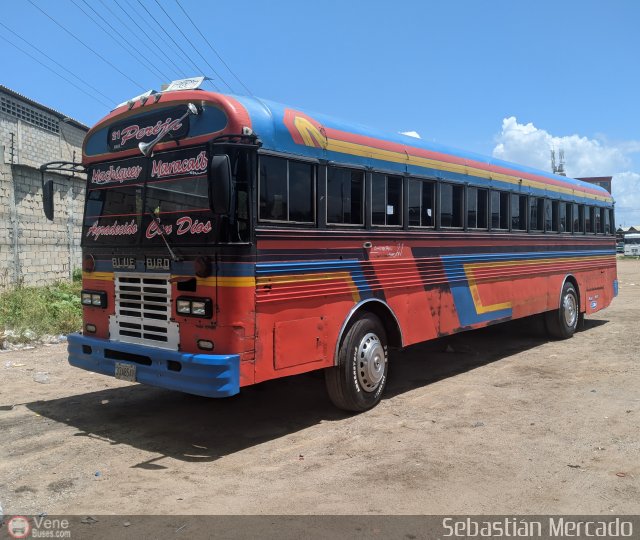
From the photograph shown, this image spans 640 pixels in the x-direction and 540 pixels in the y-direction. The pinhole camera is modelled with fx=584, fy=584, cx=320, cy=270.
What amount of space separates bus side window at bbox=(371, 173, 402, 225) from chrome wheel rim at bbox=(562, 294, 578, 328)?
5.64 m

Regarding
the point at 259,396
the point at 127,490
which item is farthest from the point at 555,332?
the point at 127,490

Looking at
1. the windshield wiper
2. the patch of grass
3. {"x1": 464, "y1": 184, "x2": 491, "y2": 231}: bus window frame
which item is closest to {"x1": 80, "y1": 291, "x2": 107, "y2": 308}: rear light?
the windshield wiper

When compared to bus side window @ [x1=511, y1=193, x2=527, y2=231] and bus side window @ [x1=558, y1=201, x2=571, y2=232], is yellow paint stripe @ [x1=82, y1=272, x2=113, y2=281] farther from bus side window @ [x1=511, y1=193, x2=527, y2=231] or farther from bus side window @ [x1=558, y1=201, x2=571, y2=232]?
bus side window @ [x1=558, y1=201, x2=571, y2=232]

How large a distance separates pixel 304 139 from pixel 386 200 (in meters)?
1.46

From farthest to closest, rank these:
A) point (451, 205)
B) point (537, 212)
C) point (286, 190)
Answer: point (537, 212) → point (451, 205) → point (286, 190)

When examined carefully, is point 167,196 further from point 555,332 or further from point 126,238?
point 555,332

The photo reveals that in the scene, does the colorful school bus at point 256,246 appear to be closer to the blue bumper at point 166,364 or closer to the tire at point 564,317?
the blue bumper at point 166,364

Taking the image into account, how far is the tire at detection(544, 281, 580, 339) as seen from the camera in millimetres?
10773

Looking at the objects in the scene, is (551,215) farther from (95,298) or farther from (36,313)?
(36,313)

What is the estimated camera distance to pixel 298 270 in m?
5.41

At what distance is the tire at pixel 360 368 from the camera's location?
5867 mm

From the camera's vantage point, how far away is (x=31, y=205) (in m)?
13.5

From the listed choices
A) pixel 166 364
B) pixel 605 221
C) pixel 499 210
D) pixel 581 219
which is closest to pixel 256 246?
pixel 166 364
